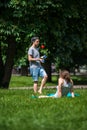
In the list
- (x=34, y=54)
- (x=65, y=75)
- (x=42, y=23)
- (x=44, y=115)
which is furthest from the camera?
(x=42, y=23)

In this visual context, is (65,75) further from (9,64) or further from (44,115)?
(9,64)

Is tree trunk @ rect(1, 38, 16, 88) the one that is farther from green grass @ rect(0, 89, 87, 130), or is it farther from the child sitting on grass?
green grass @ rect(0, 89, 87, 130)

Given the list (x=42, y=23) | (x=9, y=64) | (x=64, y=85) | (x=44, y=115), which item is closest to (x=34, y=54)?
(x=64, y=85)

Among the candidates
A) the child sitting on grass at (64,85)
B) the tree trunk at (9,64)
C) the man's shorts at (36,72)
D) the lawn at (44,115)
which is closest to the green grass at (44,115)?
the lawn at (44,115)

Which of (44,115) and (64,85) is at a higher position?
(44,115)

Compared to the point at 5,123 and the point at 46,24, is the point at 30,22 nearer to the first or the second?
the point at 46,24

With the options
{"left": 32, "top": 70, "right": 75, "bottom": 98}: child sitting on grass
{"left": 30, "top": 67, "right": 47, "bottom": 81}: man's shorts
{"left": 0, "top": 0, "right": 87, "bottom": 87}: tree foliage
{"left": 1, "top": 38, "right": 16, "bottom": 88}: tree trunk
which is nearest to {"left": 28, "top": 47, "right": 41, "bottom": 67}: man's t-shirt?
{"left": 30, "top": 67, "right": 47, "bottom": 81}: man's shorts

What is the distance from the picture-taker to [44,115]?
901 centimetres

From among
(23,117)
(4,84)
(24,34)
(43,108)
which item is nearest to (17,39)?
(24,34)

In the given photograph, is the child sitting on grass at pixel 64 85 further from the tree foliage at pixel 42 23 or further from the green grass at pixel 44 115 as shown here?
the tree foliage at pixel 42 23

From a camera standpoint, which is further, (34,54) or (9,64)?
(9,64)

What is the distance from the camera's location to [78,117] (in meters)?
8.74

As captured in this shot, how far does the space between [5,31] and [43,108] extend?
12.0 metres

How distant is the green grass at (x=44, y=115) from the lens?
25.0 feet
